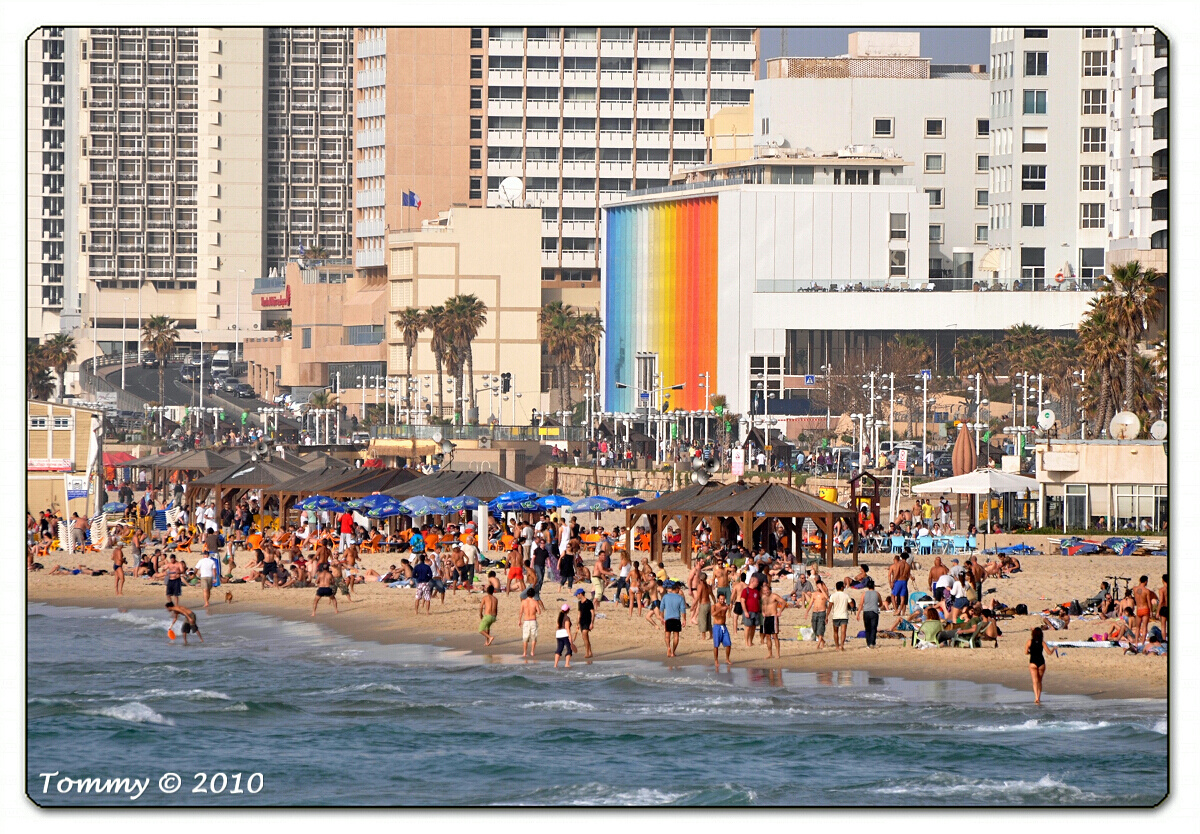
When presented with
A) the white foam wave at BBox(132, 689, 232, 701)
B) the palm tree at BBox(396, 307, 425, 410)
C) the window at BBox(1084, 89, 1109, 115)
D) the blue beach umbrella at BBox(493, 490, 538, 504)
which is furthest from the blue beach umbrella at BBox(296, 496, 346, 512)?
the window at BBox(1084, 89, 1109, 115)

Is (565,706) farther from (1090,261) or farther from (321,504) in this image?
(1090,261)

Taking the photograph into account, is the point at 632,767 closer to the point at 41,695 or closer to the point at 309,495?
the point at 41,695

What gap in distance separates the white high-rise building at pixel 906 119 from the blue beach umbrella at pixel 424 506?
103 metres

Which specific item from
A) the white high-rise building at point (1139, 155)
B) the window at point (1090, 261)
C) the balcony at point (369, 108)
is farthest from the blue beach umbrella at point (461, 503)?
the balcony at point (369, 108)

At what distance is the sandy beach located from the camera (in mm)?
33438

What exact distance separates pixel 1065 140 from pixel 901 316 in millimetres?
22396

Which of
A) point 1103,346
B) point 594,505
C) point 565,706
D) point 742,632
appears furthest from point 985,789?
point 1103,346

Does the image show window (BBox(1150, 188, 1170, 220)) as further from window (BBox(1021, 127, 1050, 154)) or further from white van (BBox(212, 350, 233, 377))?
white van (BBox(212, 350, 233, 377))

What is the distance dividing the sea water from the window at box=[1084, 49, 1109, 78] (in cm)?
11296

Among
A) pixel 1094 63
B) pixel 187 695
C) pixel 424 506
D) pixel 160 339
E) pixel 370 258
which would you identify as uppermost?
pixel 1094 63

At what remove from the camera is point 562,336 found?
462ft

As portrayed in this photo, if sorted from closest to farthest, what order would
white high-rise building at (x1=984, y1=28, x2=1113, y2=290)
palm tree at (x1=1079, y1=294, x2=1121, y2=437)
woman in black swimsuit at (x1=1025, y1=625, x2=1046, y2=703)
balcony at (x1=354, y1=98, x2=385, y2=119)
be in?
woman in black swimsuit at (x1=1025, y1=625, x2=1046, y2=703)
palm tree at (x1=1079, y1=294, x2=1121, y2=437)
white high-rise building at (x1=984, y1=28, x2=1113, y2=290)
balcony at (x1=354, y1=98, x2=385, y2=119)

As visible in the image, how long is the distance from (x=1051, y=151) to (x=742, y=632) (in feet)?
365
